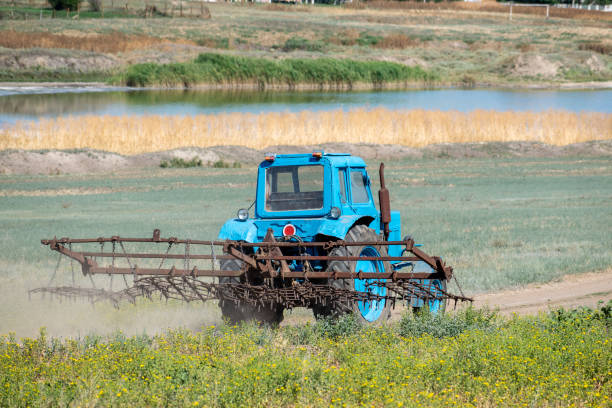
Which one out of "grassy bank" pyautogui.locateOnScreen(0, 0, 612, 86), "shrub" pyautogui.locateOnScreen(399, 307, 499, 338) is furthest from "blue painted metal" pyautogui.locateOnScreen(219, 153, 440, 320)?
"grassy bank" pyautogui.locateOnScreen(0, 0, 612, 86)

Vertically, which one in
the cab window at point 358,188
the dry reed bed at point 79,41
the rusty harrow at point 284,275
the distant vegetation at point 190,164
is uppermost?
the dry reed bed at point 79,41

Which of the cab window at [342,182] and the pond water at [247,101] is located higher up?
the cab window at [342,182]

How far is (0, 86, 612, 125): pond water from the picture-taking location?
5497cm

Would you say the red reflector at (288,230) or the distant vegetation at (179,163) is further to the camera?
the distant vegetation at (179,163)

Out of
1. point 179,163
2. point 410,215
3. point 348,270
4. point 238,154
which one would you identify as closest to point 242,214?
point 348,270

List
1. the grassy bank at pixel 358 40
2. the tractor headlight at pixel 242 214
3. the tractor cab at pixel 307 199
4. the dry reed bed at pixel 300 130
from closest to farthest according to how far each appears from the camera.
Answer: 1. the tractor cab at pixel 307 199
2. the tractor headlight at pixel 242 214
3. the dry reed bed at pixel 300 130
4. the grassy bank at pixel 358 40

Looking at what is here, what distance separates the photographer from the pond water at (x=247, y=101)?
54969 mm

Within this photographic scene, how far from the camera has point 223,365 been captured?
8414 millimetres

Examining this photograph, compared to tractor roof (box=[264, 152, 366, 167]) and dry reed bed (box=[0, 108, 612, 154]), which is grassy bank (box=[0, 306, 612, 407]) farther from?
dry reed bed (box=[0, 108, 612, 154])

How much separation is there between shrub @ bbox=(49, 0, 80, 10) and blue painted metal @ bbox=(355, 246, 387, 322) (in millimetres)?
97042

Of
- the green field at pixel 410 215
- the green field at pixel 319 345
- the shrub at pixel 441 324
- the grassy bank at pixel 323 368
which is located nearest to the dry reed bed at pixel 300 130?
the green field at pixel 410 215

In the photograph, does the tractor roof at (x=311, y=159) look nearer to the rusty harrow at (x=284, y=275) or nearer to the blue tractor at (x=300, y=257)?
the blue tractor at (x=300, y=257)

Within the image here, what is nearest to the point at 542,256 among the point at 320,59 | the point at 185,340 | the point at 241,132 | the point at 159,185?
the point at 185,340

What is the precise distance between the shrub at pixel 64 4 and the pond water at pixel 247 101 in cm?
3202
